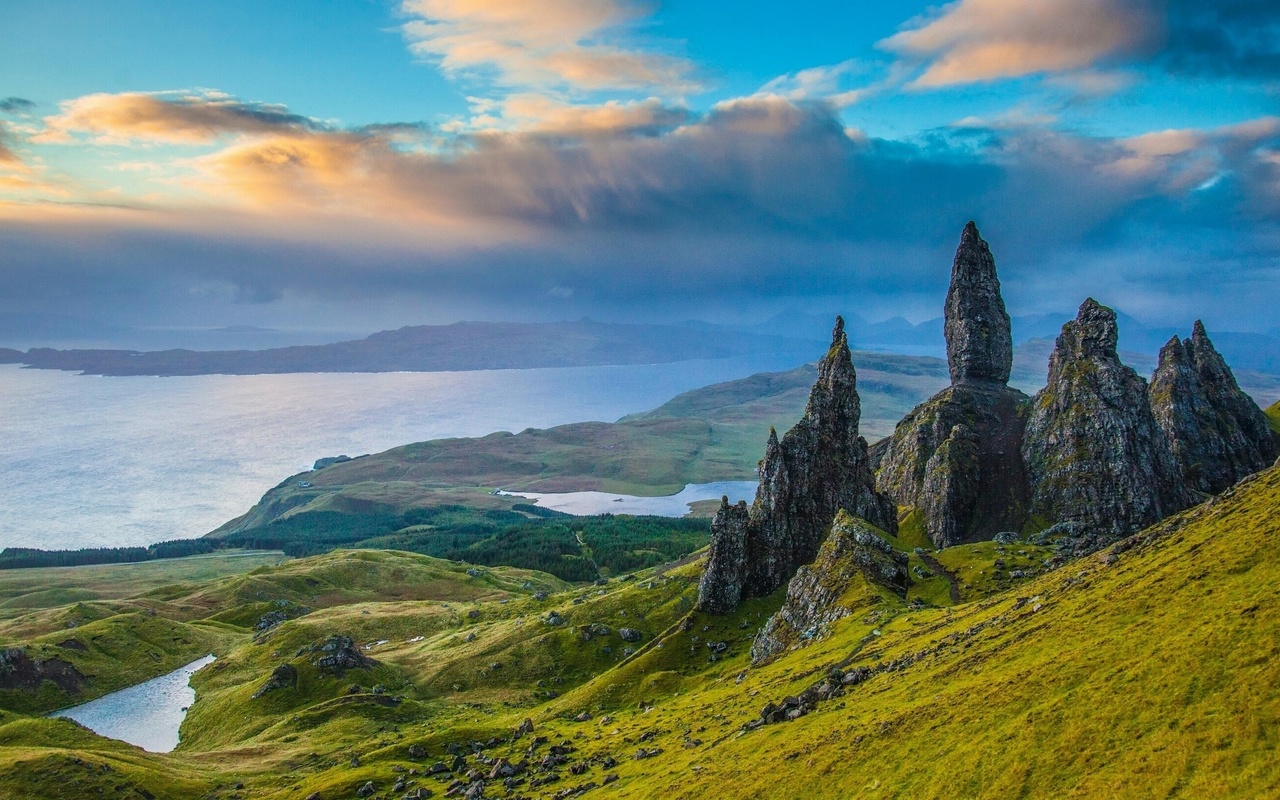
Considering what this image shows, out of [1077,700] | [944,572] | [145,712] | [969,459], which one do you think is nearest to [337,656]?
[145,712]

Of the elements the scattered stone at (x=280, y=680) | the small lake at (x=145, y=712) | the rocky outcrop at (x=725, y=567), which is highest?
the rocky outcrop at (x=725, y=567)

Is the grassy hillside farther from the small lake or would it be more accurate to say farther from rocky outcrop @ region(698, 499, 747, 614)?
the small lake

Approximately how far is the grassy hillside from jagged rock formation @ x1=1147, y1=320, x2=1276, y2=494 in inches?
3172

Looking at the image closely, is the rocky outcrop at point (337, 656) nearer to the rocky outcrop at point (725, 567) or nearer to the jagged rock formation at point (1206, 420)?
the rocky outcrop at point (725, 567)

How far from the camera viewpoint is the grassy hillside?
131 ft

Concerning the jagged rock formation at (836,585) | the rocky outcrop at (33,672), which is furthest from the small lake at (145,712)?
the jagged rock formation at (836,585)

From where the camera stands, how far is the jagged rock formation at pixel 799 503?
462ft

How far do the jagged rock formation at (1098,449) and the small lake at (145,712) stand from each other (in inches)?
7593

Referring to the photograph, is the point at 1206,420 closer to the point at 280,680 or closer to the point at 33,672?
the point at 280,680

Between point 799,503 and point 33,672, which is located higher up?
point 799,503

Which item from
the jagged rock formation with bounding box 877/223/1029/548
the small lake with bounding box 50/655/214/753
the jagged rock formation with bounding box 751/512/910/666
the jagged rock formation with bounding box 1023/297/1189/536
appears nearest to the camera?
the jagged rock formation with bounding box 751/512/910/666

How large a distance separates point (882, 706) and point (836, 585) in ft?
165

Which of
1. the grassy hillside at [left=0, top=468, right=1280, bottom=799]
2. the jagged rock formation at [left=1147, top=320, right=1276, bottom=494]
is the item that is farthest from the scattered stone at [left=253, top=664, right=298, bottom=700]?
the jagged rock formation at [left=1147, top=320, right=1276, bottom=494]

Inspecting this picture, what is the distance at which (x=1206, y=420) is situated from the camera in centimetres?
18050
